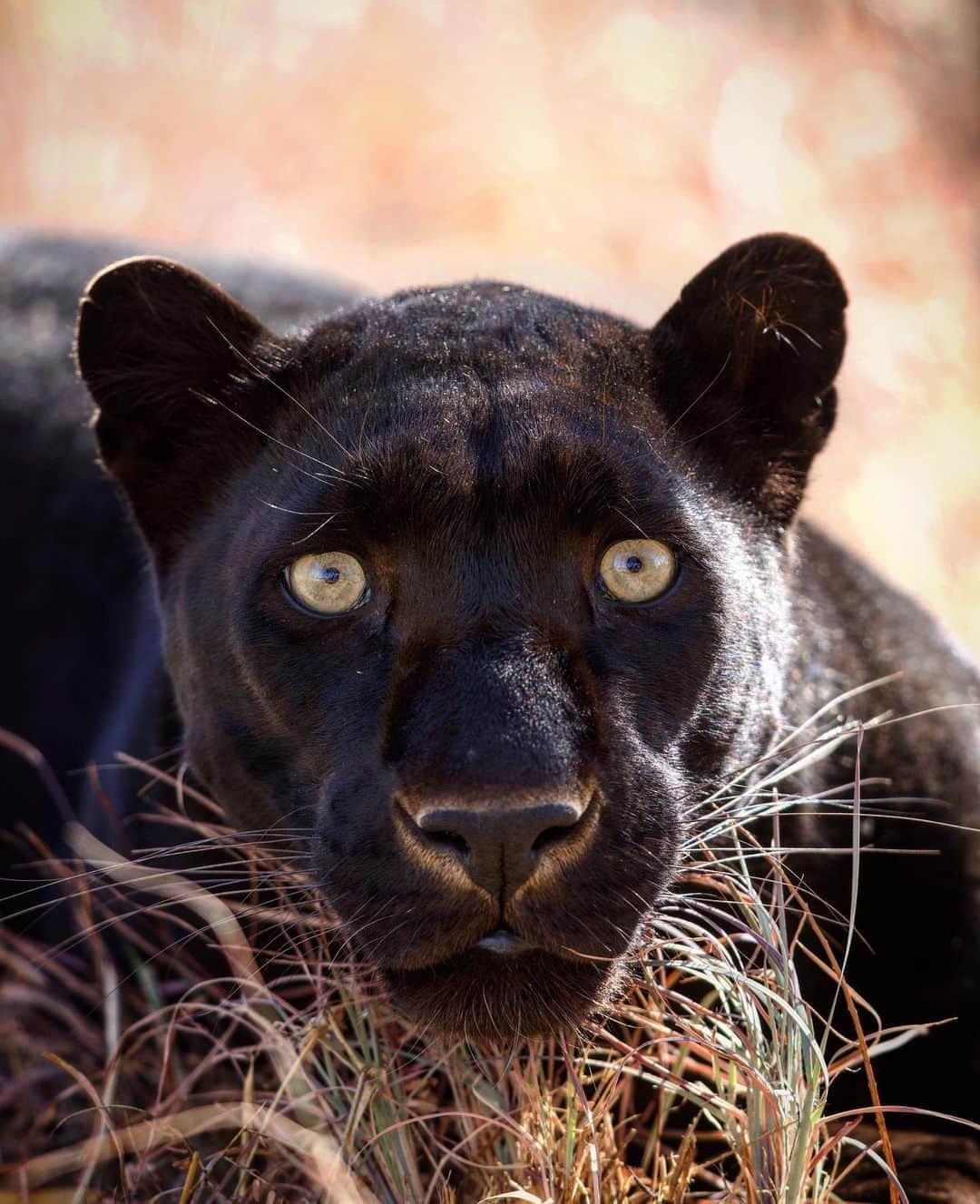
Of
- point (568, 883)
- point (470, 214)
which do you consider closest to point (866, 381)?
point (470, 214)

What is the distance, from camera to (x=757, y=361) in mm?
2547

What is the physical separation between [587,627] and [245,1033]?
4.00 ft

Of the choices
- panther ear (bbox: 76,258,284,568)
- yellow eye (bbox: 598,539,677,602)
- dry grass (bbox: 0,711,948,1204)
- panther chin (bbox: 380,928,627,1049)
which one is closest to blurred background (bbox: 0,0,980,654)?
panther ear (bbox: 76,258,284,568)

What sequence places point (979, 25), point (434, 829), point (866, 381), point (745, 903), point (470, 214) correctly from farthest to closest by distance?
point (979, 25)
point (470, 214)
point (866, 381)
point (745, 903)
point (434, 829)

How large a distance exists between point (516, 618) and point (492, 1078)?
30.8 inches

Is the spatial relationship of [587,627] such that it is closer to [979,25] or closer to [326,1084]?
[326,1084]

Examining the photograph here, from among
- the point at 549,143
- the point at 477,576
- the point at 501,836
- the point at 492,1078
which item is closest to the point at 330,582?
the point at 477,576

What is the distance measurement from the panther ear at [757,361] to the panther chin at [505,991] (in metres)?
0.91

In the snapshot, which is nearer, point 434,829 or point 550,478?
point 434,829

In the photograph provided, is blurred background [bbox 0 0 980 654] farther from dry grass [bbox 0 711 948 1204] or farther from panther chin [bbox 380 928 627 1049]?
panther chin [bbox 380 928 627 1049]

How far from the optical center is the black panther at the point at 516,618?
1.90 metres

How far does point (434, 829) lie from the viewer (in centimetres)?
180

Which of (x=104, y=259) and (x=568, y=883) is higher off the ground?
(x=104, y=259)

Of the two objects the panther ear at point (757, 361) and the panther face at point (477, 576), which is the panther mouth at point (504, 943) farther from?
the panther ear at point (757, 361)
